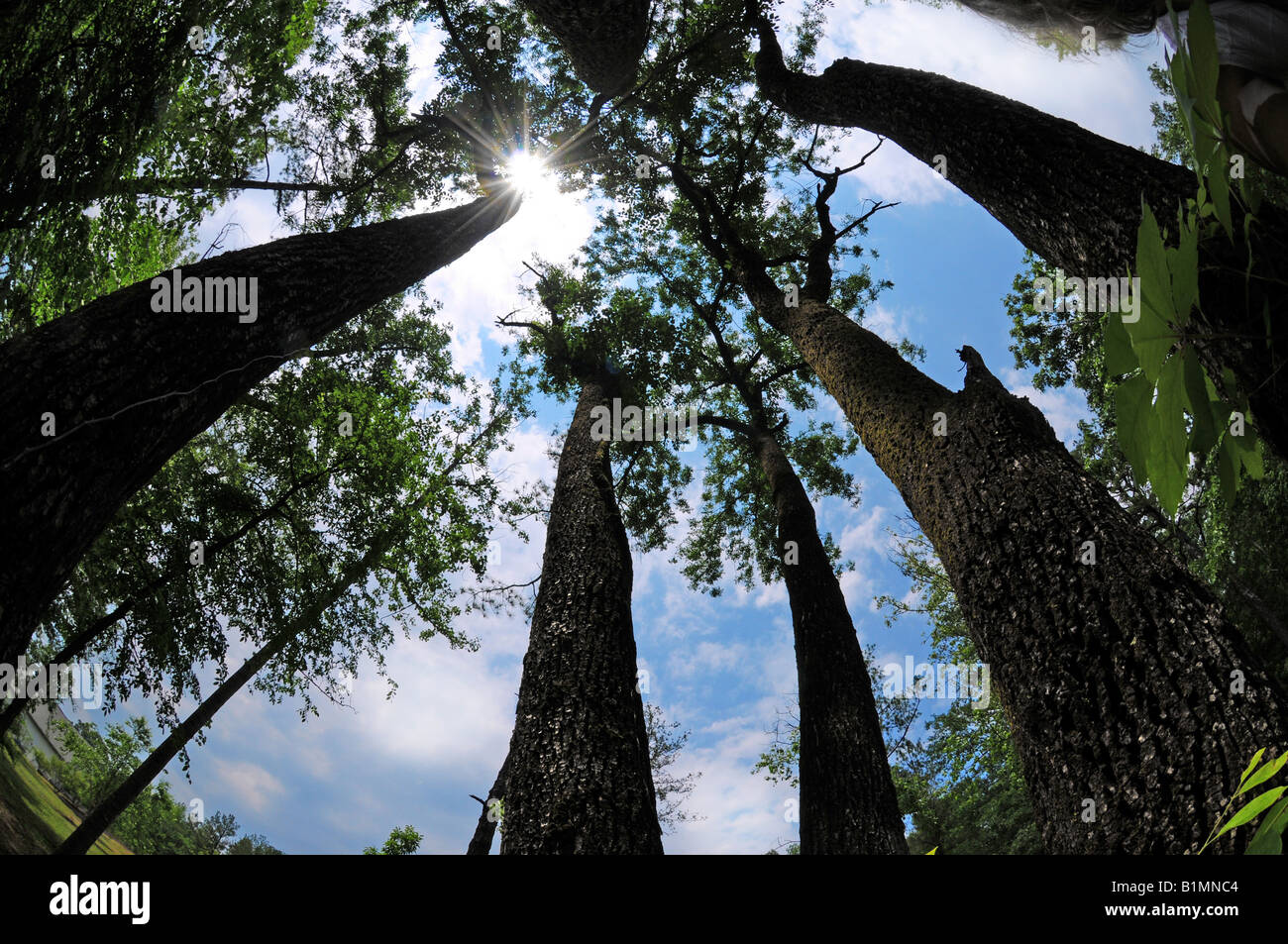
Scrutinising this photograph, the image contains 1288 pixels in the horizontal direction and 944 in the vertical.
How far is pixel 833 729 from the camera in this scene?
16.9ft

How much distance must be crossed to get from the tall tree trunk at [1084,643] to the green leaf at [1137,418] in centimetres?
165

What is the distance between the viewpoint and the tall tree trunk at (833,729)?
4.54 metres

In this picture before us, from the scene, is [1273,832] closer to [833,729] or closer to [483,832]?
[833,729]

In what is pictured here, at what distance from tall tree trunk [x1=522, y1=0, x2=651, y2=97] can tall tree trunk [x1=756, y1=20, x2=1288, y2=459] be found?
348 cm

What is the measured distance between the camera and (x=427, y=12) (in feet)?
31.4

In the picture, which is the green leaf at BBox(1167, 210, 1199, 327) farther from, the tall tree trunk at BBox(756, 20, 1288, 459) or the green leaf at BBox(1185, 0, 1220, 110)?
the tall tree trunk at BBox(756, 20, 1288, 459)

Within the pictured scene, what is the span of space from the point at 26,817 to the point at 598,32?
1911 cm

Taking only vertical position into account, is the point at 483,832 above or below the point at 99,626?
below

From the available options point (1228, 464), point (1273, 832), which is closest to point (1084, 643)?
point (1228, 464)
